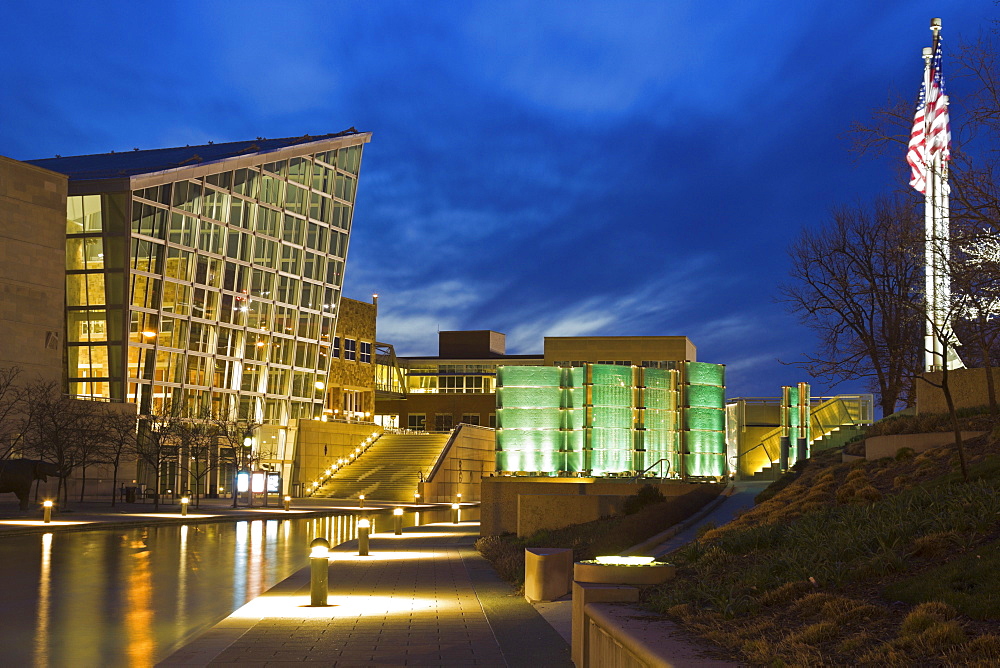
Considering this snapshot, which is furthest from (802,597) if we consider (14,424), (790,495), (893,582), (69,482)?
(69,482)

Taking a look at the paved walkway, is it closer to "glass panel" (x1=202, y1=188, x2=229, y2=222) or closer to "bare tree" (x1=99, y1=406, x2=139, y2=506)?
"bare tree" (x1=99, y1=406, x2=139, y2=506)

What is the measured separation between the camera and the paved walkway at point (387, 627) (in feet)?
33.2

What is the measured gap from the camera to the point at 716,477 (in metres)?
35.6

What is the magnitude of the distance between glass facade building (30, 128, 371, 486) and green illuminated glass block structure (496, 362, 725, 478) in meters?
34.8

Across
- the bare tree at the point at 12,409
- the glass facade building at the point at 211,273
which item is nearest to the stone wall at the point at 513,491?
the bare tree at the point at 12,409

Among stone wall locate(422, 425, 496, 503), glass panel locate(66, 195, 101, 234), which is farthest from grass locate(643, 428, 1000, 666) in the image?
stone wall locate(422, 425, 496, 503)

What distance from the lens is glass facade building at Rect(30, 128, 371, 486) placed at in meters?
61.4

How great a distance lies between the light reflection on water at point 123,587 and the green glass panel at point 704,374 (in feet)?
42.2

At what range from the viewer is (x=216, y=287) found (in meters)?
68.6

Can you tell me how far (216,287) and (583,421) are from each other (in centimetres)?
4074

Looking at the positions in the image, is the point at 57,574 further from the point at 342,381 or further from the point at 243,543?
the point at 342,381

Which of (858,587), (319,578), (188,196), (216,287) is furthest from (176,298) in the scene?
(858,587)

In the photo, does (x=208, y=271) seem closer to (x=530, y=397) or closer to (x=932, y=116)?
(x=530, y=397)

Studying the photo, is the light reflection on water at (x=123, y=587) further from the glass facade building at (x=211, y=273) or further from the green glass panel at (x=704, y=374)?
the glass facade building at (x=211, y=273)
